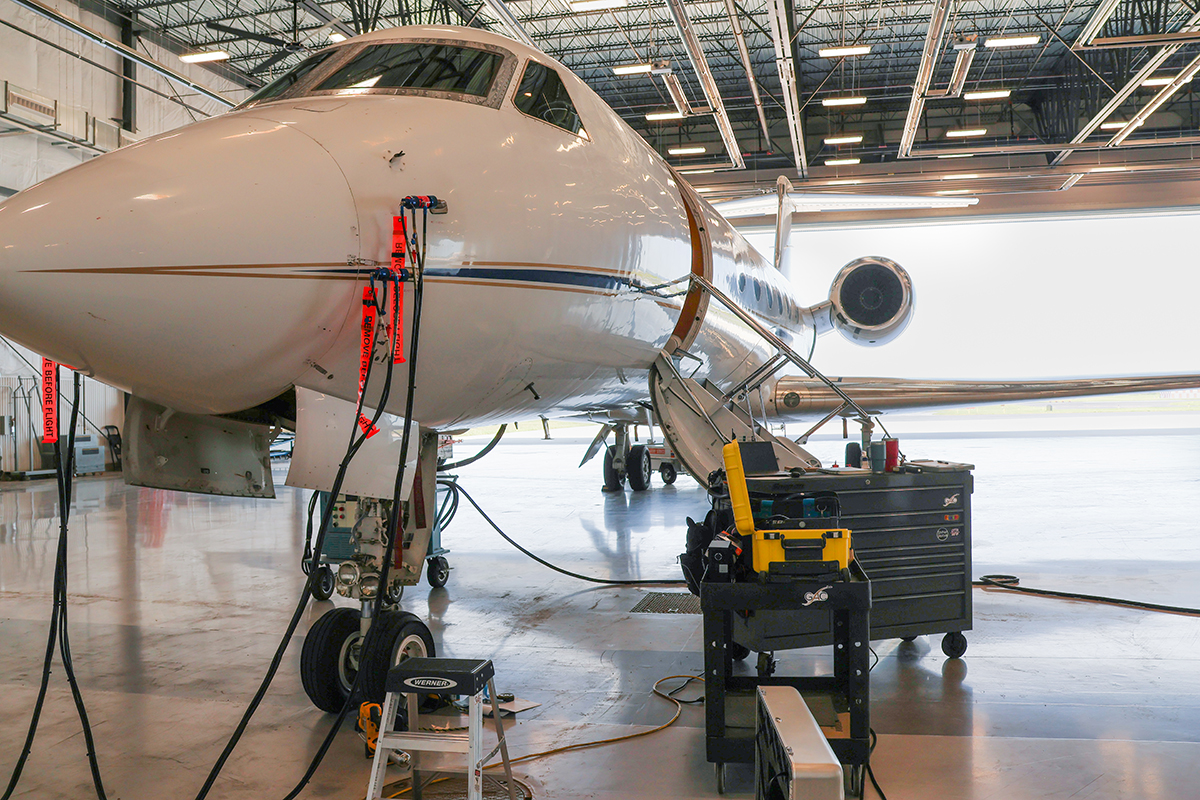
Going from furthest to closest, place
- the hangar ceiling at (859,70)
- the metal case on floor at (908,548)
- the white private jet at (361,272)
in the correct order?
1. the hangar ceiling at (859,70)
2. the metal case on floor at (908,548)
3. the white private jet at (361,272)

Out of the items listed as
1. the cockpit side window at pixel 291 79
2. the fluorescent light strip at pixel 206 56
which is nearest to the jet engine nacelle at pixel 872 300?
the cockpit side window at pixel 291 79

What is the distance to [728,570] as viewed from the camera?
425 centimetres

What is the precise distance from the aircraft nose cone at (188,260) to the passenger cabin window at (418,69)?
0.77 meters

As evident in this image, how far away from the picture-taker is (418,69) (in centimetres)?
421

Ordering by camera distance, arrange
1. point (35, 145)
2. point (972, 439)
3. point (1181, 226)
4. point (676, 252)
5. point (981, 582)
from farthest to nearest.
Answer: point (972, 439), point (1181, 226), point (35, 145), point (981, 582), point (676, 252)

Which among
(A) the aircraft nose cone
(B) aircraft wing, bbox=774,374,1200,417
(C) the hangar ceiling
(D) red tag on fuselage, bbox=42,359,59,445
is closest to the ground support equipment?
(A) the aircraft nose cone

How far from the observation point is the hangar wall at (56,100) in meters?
19.5

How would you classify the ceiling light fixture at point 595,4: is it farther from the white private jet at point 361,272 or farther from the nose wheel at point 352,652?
the nose wheel at point 352,652

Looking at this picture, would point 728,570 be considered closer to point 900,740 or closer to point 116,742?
point 900,740

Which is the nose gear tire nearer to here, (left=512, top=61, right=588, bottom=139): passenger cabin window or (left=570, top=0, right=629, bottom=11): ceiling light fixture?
(left=512, top=61, right=588, bottom=139): passenger cabin window

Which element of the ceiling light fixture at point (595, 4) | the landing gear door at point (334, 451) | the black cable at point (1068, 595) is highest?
the ceiling light fixture at point (595, 4)

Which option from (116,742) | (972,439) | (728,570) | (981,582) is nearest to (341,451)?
(728,570)

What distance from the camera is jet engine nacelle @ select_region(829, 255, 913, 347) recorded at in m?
12.2

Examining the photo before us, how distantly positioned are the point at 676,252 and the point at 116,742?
4197mm
